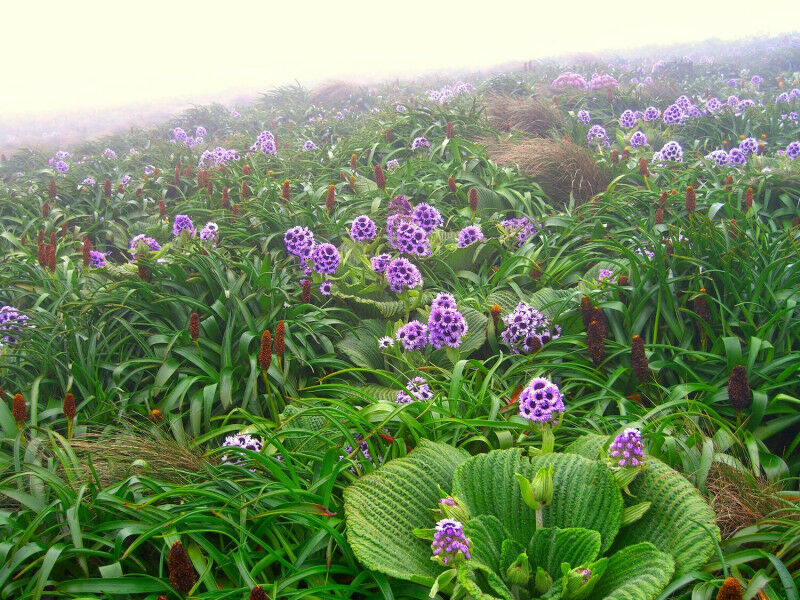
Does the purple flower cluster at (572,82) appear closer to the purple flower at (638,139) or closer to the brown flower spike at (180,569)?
the purple flower at (638,139)

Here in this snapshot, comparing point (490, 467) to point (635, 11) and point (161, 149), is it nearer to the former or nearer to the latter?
point (161, 149)

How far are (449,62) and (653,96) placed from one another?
70.9 ft

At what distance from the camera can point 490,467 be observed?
2021mm

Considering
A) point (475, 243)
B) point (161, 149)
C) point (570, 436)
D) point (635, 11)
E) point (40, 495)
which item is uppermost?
point (635, 11)

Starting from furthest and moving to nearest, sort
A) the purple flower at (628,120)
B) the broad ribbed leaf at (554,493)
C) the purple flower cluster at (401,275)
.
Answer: the purple flower at (628,120)
the purple flower cluster at (401,275)
the broad ribbed leaf at (554,493)

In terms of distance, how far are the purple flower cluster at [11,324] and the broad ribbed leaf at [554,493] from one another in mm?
2827

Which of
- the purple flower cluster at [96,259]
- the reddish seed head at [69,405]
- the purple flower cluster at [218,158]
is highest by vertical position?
the purple flower cluster at [218,158]

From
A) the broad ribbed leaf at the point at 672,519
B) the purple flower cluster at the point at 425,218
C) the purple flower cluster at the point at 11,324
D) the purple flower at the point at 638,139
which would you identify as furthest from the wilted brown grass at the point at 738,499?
the purple flower at the point at 638,139

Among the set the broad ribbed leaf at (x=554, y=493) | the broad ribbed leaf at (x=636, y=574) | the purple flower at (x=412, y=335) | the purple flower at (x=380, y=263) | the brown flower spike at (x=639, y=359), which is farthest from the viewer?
the purple flower at (x=380, y=263)

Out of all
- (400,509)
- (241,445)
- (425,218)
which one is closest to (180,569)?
(400,509)

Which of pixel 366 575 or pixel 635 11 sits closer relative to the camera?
pixel 366 575

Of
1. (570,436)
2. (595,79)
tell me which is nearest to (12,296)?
(570,436)

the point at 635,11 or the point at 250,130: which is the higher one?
the point at 635,11

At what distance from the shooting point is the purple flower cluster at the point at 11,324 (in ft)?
10.9
